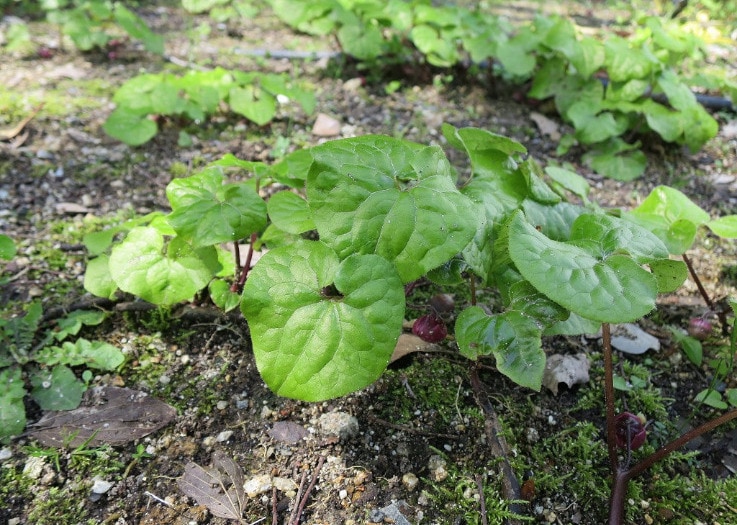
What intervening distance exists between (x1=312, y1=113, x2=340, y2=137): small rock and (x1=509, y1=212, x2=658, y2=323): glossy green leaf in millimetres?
2298

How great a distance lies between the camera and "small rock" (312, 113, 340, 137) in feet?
12.0

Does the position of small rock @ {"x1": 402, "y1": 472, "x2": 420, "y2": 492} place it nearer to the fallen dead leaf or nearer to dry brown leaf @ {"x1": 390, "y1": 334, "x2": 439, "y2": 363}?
dry brown leaf @ {"x1": 390, "y1": 334, "x2": 439, "y2": 363}

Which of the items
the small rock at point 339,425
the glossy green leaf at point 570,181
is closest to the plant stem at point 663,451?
the small rock at point 339,425

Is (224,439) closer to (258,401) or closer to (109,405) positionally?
(258,401)

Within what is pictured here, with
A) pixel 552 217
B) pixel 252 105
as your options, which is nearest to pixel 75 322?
pixel 252 105

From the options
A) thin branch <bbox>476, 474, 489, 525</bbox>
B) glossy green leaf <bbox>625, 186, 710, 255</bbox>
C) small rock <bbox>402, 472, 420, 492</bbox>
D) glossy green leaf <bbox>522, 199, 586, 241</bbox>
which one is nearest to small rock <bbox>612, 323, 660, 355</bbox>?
glossy green leaf <bbox>625, 186, 710, 255</bbox>

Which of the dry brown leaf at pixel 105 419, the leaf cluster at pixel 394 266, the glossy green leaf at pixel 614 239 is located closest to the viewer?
the leaf cluster at pixel 394 266

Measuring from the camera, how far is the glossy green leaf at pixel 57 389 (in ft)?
6.39

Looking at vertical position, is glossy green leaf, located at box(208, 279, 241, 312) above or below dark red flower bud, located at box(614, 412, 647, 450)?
above

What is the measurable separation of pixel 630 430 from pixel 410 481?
801mm

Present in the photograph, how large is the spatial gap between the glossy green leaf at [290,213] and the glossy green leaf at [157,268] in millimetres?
351

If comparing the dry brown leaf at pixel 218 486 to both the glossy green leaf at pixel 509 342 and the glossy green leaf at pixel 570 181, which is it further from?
the glossy green leaf at pixel 570 181

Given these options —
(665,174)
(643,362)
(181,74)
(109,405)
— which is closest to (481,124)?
(665,174)

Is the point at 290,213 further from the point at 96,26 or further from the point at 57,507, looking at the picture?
the point at 96,26
